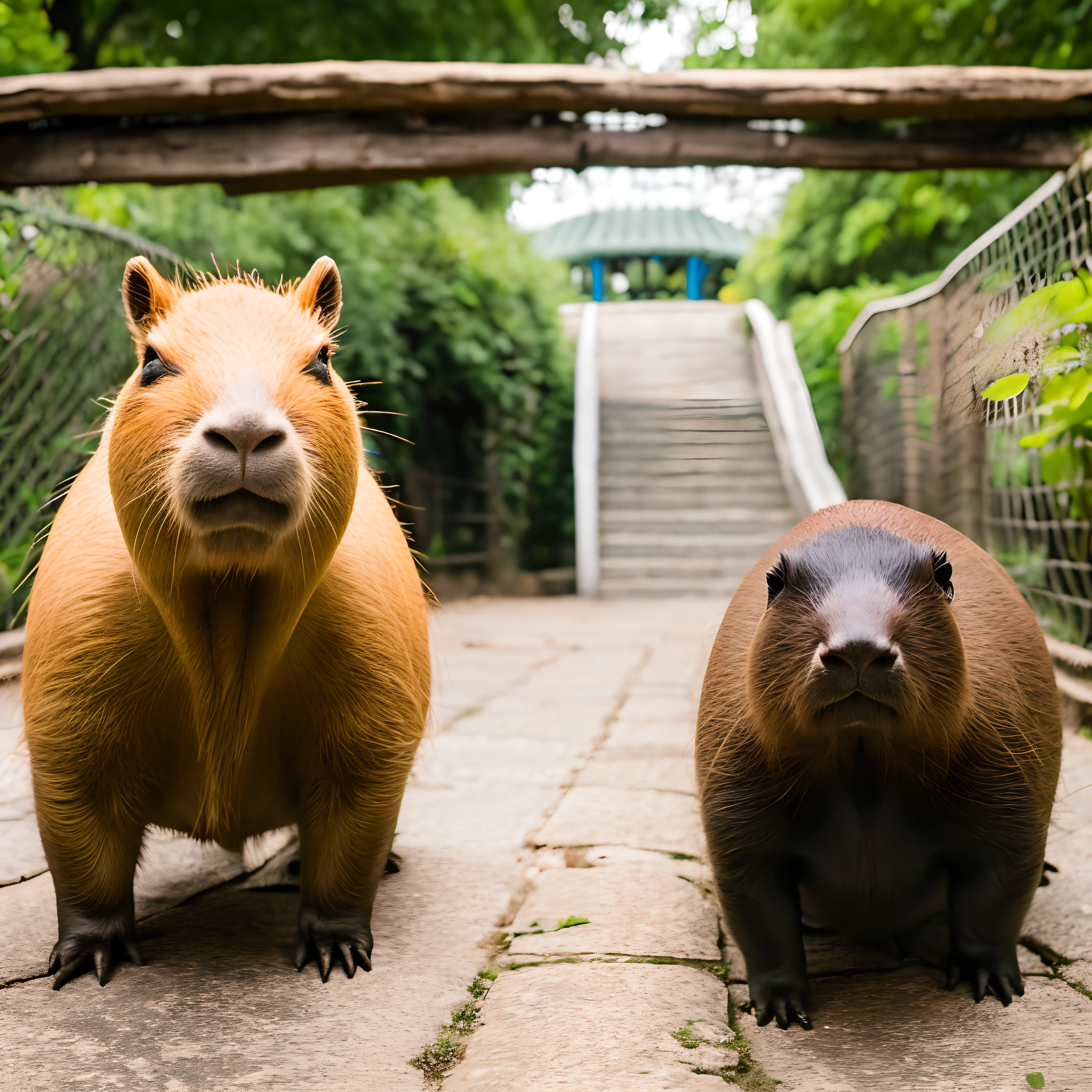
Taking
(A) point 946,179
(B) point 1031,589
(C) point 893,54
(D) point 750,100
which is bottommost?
(B) point 1031,589

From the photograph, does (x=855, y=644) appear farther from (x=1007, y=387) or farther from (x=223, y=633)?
(x=223, y=633)

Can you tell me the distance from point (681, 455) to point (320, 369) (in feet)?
5.80

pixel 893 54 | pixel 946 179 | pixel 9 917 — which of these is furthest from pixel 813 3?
pixel 9 917

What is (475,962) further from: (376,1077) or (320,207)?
(320,207)

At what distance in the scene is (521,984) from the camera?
6.22ft

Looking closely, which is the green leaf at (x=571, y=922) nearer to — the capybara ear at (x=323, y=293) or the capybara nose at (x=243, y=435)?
the capybara nose at (x=243, y=435)

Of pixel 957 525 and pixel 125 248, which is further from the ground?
pixel 125 248

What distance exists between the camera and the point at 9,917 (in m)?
2.22

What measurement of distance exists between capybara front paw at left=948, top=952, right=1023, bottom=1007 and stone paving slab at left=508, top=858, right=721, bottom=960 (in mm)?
475

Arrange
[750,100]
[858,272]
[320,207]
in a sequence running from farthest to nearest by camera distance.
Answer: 1. [858,272]
2. [320,207]
3. [750,100]

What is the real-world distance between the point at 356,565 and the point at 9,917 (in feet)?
3.76

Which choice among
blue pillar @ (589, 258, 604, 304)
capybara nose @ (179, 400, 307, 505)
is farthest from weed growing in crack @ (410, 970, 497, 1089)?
blue pillar @ (589, 258, 604, 304)

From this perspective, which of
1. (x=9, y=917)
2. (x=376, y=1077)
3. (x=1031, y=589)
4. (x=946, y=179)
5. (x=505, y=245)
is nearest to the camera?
(x=376, y=1077)

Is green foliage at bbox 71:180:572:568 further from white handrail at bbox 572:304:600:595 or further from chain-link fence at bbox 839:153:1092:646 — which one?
chain-link fence at bbox 839:153:1092:646
